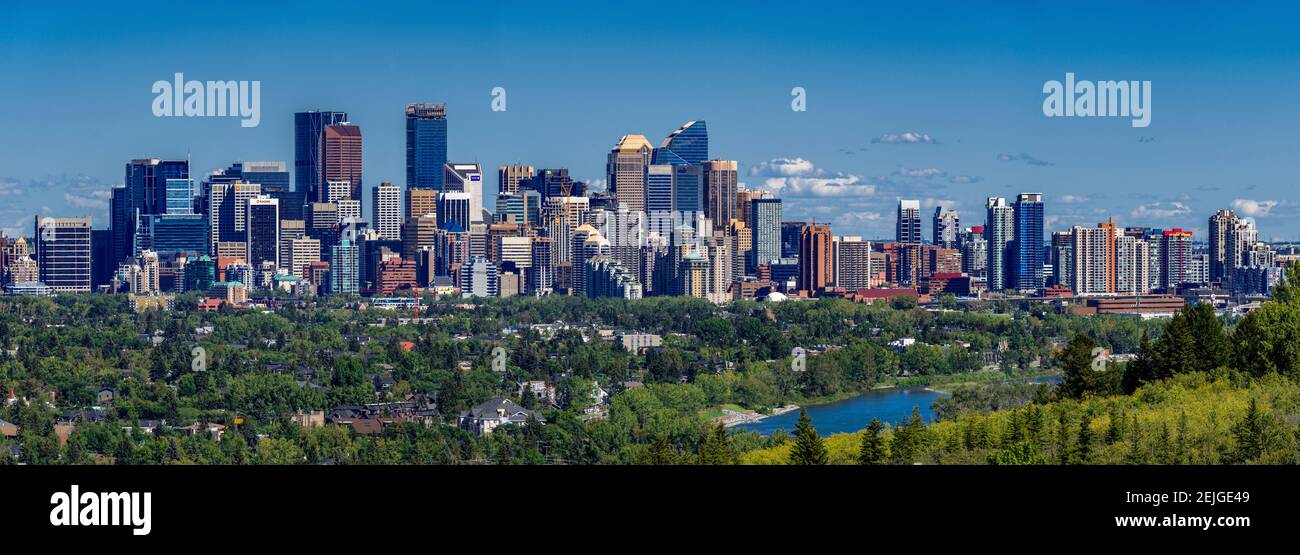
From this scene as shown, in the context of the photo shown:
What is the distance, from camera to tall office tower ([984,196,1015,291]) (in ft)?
198

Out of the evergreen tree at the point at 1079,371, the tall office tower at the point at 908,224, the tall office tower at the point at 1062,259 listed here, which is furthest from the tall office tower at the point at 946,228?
the evergreen tree at the point at 1079,371

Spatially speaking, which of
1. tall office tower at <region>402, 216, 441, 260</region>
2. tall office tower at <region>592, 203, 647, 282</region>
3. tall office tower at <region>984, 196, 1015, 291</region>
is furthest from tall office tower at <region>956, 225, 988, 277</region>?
tall office tower at <region>402, 216, 441, 260</region>

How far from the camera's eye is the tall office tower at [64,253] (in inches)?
2371

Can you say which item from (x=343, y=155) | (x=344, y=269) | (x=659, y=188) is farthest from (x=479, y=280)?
(x=343, y=155)

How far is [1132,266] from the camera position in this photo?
56500 mm

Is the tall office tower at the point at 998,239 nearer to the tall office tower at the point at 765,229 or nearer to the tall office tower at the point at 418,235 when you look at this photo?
the tall office tower at the point at 765,229

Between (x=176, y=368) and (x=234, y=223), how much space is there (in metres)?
39.7

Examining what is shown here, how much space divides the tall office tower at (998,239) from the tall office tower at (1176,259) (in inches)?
206

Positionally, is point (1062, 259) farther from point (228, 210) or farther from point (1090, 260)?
point (228, 210)

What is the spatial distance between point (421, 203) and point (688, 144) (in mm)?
11108

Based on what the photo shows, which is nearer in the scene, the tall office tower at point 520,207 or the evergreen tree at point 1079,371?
the evergreen tree at point 1079,371
